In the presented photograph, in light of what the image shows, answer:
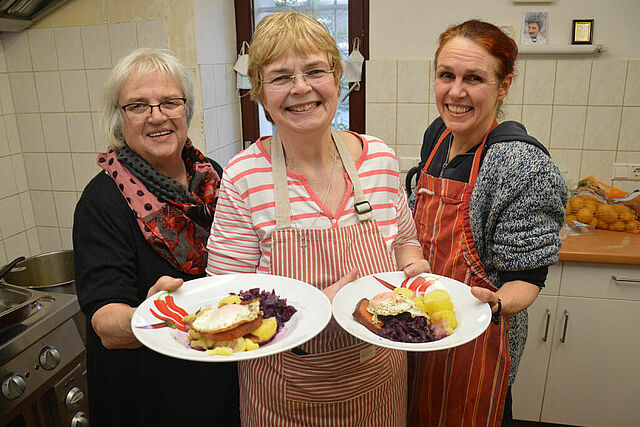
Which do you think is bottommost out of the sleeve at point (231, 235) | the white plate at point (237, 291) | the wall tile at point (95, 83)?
the white plate at point (237, 291)

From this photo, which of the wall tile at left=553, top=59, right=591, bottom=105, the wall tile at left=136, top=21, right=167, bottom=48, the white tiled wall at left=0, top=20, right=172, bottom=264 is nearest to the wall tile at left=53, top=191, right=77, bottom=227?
the white tiled wall at left=0, top=20, right=172, bottom=264

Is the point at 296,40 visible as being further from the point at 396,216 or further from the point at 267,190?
the point at 396,216

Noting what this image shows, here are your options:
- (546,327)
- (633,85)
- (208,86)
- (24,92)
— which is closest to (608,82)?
(633,85)

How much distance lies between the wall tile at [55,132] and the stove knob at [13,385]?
125cm

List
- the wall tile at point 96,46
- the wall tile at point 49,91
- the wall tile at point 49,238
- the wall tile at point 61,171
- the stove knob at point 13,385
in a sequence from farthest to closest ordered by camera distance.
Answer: the wall tile at point 49,238 < the wall tile at point 61,171 < the wall tile at point 49,91 < the wall tile at point 96,46 < the stove knob at point 13,385

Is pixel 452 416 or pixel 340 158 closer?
pixel 340 158

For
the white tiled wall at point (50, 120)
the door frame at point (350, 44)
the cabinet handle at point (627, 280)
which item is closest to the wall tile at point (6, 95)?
the white tiled wall at point (50, 120)

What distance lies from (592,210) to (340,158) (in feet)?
4.86

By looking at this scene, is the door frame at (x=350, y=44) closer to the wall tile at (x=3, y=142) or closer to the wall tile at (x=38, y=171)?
the wall tile at (x=38, y=171)

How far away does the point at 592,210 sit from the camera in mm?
2160

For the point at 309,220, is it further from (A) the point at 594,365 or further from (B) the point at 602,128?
(B) the point at 602,128

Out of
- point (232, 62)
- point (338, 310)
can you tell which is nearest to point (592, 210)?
point (338, 310)

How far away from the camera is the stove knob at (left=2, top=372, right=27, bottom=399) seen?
1491mm

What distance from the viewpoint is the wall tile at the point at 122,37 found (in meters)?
2.21
